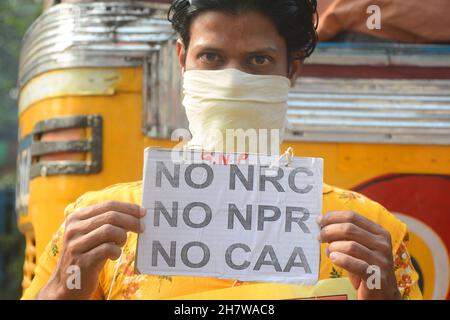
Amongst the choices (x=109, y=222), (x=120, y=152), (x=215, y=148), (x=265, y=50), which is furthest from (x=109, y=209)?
(x=120, y=152)

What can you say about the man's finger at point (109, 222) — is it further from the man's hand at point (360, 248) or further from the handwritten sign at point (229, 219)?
the man's hand at point (360, 248)

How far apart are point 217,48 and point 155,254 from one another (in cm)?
61

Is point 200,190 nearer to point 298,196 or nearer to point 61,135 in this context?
point 298,196

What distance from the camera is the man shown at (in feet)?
6.50

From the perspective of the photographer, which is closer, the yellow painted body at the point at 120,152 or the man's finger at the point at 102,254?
the man's finger at the point at 102,254

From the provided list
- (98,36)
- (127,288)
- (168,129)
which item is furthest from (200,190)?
(98,36)

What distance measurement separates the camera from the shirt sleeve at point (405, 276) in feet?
7.25

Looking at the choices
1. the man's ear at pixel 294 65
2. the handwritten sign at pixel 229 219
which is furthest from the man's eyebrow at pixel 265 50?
the handwritten sign at pixel 229 219

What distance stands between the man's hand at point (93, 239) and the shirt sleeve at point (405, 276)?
70 cm

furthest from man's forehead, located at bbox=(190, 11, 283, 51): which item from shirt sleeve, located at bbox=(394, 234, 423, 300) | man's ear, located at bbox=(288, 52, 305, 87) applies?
shirt sleeve, located at bbox=(394, 234, 423, 300)

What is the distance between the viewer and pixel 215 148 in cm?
231

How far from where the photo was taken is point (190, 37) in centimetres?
240

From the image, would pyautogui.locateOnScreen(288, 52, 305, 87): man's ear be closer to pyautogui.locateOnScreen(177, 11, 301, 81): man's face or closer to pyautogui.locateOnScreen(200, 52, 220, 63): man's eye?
pyautogui.locateOnScreen(177, 11, 301, 81): man's face

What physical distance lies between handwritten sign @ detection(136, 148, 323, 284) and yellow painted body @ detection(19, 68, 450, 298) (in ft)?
3.64
